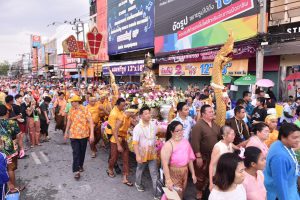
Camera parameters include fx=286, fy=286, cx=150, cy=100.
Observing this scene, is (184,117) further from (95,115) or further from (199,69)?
(199,69)

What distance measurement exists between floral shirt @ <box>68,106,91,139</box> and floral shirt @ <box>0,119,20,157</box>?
4.23 ft

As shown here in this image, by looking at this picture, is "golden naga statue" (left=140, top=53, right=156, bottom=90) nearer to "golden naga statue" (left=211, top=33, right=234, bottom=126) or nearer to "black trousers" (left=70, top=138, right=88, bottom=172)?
"golden naga statue" (left=211, top=33, right=234, bottom=126)

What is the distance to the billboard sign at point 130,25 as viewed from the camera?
22969mm

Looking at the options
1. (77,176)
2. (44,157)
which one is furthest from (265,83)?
(44,157)

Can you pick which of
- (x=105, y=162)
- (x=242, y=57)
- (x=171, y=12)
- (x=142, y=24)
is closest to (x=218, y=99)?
(x=105, y=162)

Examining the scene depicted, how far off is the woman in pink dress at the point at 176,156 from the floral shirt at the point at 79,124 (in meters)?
2.43

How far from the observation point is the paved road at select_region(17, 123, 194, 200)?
5145mm

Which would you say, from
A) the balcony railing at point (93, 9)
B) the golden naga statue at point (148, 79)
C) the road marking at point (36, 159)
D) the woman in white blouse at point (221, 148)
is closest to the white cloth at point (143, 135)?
the woman in white blouse at point (221, 148)

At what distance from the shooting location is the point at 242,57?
12.8 meters

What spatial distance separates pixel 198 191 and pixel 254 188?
7.23 feet

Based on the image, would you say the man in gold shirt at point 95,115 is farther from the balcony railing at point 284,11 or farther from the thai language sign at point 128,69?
the thai language sign at point 128,69

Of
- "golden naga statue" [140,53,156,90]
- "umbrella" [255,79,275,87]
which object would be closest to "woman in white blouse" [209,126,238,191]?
"golden naga statue" [140,53,156,90]

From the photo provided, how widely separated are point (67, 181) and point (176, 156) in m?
2.88

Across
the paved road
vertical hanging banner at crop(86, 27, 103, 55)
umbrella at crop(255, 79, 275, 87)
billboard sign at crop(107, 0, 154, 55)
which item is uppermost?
billboard sign at crop(107, 0, 154, 55)
